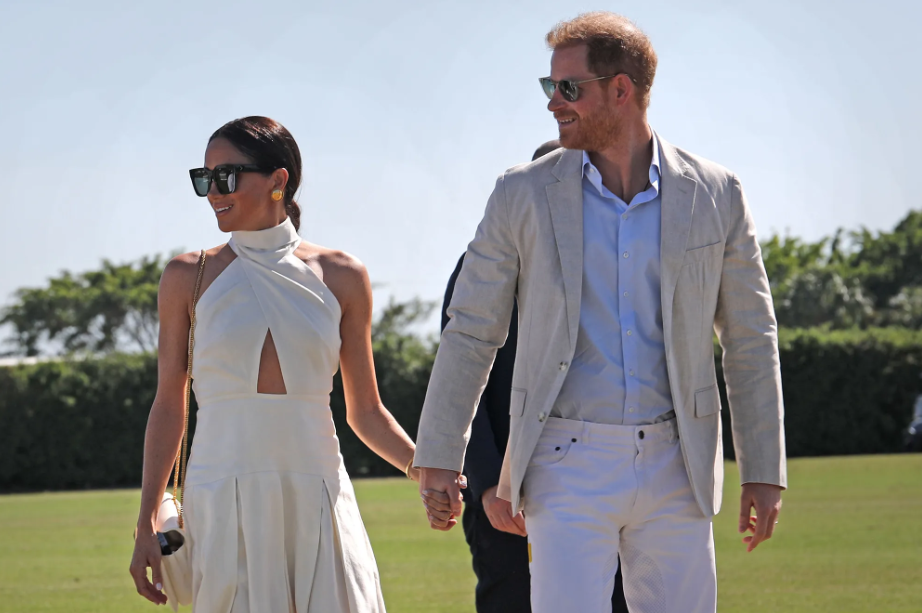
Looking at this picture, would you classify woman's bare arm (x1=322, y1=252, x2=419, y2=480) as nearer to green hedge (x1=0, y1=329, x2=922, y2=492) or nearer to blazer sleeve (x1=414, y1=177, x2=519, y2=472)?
blazer sleeve (x1=414, y1=177, x2=519, y2=472)

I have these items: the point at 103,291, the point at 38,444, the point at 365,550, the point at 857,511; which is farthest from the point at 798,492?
the point at 103,291

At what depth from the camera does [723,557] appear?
1266cm

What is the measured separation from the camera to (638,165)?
422 centimetres

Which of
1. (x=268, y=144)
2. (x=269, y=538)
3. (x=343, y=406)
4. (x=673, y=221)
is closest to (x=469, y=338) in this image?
(x=673, y=221)

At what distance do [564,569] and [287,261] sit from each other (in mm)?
1568

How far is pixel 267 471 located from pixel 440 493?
0.67 metres

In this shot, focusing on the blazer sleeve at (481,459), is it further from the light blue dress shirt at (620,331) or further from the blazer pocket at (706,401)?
the blazer pocket at (706,401)

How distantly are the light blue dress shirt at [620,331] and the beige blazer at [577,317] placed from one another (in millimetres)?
49

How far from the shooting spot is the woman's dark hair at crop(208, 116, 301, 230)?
183 inches

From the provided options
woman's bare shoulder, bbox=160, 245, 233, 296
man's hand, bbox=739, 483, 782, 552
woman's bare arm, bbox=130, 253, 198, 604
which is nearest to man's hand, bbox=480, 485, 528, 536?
man's hand, bbox=739, 483, 782, 552

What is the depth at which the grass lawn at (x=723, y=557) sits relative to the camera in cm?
1004

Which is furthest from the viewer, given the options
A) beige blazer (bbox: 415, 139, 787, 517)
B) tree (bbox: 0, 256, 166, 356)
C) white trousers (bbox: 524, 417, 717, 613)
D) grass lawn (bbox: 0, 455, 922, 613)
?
tree (bbox: 0, 256, 166, 356)

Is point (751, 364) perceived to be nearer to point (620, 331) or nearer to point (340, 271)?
point (620, 331)

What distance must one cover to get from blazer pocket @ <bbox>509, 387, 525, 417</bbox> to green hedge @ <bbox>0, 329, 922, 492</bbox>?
25.3 m
